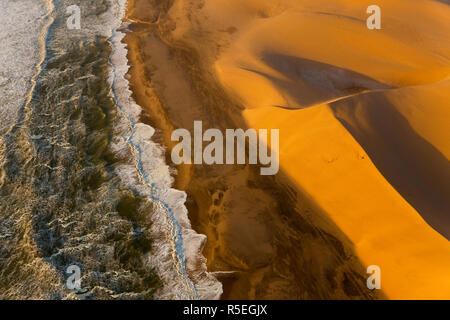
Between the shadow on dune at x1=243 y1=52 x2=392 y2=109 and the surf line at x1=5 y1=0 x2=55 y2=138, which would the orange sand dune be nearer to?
the shadow on dune at x1=243 y1=52 x2=392 y2=109

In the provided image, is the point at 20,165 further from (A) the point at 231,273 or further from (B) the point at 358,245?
(B) the point at 358,245

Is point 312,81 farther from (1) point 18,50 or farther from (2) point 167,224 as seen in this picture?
(1) point 18,50

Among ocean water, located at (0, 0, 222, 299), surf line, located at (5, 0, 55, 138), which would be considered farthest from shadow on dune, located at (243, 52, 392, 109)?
surf line, located at (5, 0, 55, 138)

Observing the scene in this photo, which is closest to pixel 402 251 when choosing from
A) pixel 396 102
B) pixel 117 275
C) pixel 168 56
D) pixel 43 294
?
pixel 396 102

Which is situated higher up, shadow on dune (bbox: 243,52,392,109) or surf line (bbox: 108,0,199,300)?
shadow on dune (bbox: 243,52,392,109)

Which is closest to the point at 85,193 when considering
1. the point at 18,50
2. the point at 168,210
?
the point at 168,210

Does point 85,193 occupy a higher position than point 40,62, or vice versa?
point 40,62
